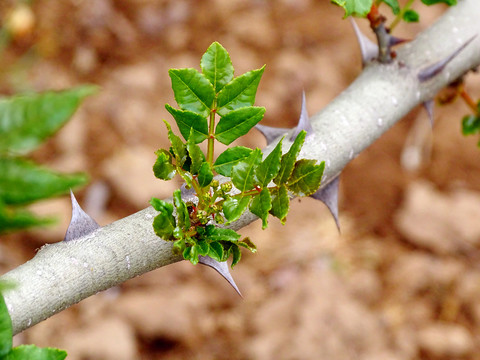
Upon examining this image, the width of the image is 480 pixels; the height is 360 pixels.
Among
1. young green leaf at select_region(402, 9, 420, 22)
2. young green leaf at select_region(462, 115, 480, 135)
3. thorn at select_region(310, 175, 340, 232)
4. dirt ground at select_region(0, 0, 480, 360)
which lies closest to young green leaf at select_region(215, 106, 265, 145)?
thorn at select_region(310, 175, 340, 232)

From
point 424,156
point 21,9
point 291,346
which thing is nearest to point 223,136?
point 291,346

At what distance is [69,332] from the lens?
9.10ft

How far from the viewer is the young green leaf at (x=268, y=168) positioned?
2.54 ft

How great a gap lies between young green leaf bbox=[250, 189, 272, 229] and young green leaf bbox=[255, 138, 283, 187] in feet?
0.05

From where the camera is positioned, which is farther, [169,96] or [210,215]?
[169,96]

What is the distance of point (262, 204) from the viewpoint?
2.60ft

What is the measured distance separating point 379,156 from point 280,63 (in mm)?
909

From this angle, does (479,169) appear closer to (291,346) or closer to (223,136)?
(291,346)

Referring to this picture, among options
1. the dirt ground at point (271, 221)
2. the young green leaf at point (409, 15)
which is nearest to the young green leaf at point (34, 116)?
the young green leaf at point (409, 15)

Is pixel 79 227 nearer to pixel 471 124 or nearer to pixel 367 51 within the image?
pixel 367 51

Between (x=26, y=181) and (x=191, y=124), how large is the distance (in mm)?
452

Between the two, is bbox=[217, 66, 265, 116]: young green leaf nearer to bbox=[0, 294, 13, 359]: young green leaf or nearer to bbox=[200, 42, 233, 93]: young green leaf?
bbox=[200, 42, 233, 93]: young green leaf

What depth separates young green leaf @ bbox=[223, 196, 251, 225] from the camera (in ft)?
2.56

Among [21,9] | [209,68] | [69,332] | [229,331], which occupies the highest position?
[209,68]
